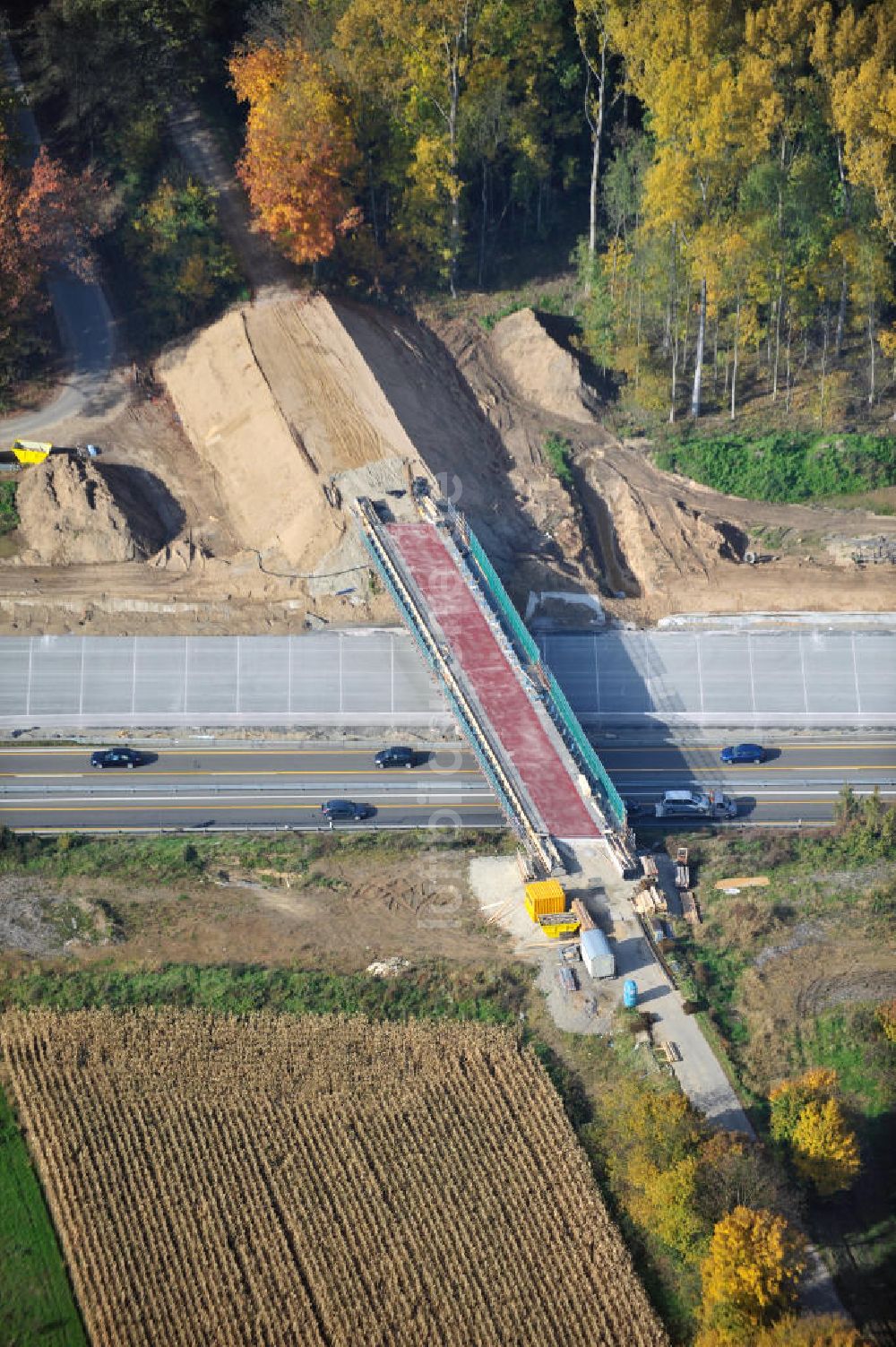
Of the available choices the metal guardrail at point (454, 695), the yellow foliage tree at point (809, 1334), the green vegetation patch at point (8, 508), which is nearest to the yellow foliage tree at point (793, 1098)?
the yellow foliage tree at point (809, 1334)

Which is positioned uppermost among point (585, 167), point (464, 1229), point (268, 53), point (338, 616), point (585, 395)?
point (268, 53)

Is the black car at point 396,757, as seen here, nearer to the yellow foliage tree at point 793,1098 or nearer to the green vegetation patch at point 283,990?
the green vegetation patch at point 283,990

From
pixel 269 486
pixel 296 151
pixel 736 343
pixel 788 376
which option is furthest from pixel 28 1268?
pixel 788 376

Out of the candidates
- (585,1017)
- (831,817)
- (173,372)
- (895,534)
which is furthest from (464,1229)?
(173,372)

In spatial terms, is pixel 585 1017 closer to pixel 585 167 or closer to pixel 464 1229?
pixel 464 1229

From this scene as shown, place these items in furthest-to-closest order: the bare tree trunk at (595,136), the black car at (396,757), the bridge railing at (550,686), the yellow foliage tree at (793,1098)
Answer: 1. the bare tree trunk at (595,136)
2. the black car at (396,757)
3. the bridge railing at (550,686)
4. the yellow foliage tree at (793,1098)

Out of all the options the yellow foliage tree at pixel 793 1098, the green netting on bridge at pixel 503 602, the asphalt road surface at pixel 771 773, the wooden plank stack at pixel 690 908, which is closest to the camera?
the yellow foliage tree at pixel 793 1098
